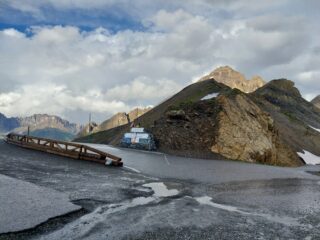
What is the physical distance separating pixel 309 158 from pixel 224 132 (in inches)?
1042

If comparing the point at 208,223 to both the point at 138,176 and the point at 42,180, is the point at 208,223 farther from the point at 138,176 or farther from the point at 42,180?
the point at 138,176

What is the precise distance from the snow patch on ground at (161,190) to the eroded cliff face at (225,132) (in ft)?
112

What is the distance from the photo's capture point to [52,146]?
44406mm

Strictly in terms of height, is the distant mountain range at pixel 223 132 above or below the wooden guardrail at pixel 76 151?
above

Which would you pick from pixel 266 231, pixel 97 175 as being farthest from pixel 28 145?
pixel 266 231

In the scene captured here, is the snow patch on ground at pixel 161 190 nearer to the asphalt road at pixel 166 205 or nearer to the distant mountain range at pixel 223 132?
the asphalt road at pixel 166 205

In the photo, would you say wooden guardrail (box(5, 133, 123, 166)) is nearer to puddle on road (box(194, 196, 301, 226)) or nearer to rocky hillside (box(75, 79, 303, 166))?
puddle on road (box(194, 196, 301, 226))

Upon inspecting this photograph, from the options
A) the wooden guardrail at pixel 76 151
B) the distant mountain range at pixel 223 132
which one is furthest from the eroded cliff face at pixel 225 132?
the wooden guardrail at pixel 76 151

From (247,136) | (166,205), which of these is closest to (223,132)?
(247,136)

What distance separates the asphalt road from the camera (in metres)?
14.7

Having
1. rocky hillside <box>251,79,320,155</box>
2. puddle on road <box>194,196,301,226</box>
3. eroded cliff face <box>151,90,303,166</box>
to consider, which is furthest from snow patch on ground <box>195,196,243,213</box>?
rocky hillside <box>251,79,320,155</box>

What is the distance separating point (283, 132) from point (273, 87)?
6635 cm

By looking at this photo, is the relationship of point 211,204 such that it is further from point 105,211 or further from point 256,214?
point 105,211

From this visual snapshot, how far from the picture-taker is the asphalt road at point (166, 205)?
14656 mm
